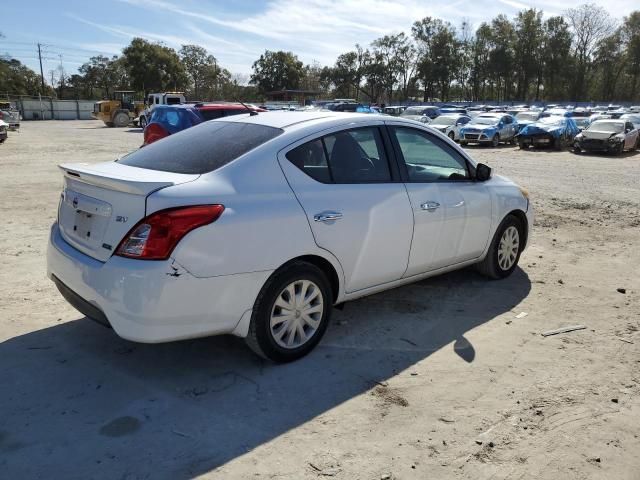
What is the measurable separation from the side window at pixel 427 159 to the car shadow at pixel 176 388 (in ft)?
3.87

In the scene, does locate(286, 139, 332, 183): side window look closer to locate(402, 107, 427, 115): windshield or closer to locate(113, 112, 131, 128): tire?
locate(402, 107, 427, 115): windshield

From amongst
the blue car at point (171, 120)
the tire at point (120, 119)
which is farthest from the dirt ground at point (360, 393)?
the tire at point (120, 119)

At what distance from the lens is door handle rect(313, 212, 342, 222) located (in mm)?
3637

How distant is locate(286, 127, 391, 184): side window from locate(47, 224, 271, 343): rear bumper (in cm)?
87

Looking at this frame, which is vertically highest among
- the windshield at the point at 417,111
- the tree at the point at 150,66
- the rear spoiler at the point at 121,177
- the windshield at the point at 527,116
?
the tree at the point at 150,66

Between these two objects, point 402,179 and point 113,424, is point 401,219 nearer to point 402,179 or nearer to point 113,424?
point 402,179

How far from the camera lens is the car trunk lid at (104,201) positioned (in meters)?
3.16

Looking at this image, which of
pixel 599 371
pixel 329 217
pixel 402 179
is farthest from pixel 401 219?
pixel 599 371

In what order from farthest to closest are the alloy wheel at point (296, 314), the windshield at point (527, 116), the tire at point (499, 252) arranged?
the windshield at point (527, 116) < the tire at point (499, 252) < the alloy wheel at point (296, 314)

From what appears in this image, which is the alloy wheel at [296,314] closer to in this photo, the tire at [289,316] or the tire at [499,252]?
the tire at [289,316]

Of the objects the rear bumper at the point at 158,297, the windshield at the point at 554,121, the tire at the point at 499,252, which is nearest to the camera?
the rear bumper at the point at 158,297

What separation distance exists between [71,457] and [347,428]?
4.69 ft

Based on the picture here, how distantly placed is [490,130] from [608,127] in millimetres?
4758

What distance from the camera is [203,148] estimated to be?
3.83 metres
